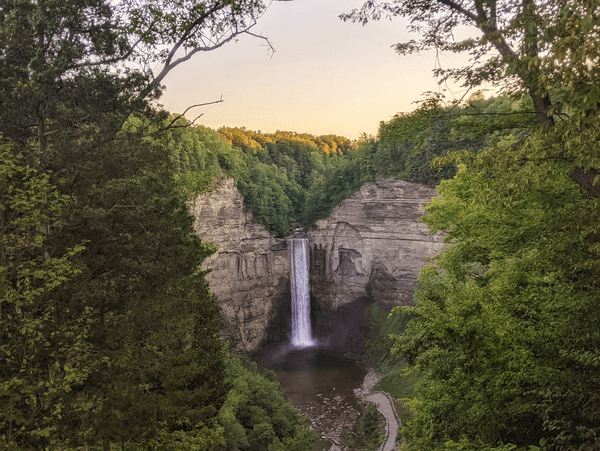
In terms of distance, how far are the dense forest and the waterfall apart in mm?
32600

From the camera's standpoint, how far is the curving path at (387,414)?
24.1 metres

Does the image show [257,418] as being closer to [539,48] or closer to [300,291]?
[539,48]

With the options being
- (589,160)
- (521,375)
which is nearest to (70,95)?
(589,160)

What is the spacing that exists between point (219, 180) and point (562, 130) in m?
35.5

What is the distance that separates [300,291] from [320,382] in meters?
11.8

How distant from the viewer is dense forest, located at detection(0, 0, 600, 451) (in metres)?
6.62

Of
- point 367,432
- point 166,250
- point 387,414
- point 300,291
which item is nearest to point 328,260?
point 300,291

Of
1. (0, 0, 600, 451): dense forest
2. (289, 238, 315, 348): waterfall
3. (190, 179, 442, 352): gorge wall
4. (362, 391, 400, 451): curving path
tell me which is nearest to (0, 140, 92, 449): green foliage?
(0, 0, 600, 451): dense forest

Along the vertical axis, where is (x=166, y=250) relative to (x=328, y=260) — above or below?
above

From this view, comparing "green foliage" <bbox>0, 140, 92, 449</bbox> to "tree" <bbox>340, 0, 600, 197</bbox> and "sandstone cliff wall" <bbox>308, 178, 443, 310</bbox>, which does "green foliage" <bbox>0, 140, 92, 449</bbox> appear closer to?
"tree" <bbox>340, 0, 600, 197</bbox>

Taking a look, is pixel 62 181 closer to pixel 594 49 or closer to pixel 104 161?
pixel 104 161

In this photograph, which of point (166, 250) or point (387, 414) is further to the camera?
point (387, 414)

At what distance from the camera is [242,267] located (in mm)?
41969

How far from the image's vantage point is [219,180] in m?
39.0
